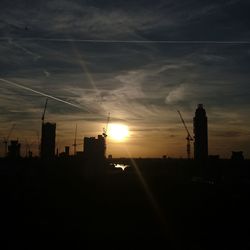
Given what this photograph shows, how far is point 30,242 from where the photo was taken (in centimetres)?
6378

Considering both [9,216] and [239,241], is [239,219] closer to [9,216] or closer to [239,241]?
[239,241]

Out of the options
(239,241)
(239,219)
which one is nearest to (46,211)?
(239,219)

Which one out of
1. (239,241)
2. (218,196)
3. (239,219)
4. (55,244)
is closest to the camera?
(55,244)

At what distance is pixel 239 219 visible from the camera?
294 ft

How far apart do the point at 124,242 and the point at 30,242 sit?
541 inches

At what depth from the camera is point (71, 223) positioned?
8244cm

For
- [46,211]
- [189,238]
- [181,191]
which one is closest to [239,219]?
[189,238]

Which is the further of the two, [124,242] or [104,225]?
[104,225]

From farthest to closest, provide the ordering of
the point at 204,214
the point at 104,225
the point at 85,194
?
1. the point at 85,194
2. the point at 204,214
3. the point at 104,225

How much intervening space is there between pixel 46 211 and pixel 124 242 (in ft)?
133

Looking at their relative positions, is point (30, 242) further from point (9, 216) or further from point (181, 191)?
point (181, 191)

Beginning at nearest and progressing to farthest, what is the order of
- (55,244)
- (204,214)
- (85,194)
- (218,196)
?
(55,244), (204,214), (218,196), (85,194)

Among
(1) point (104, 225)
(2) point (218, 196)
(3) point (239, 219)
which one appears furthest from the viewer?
(2) point (218, 196)

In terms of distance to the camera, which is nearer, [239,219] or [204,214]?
[239,219]
